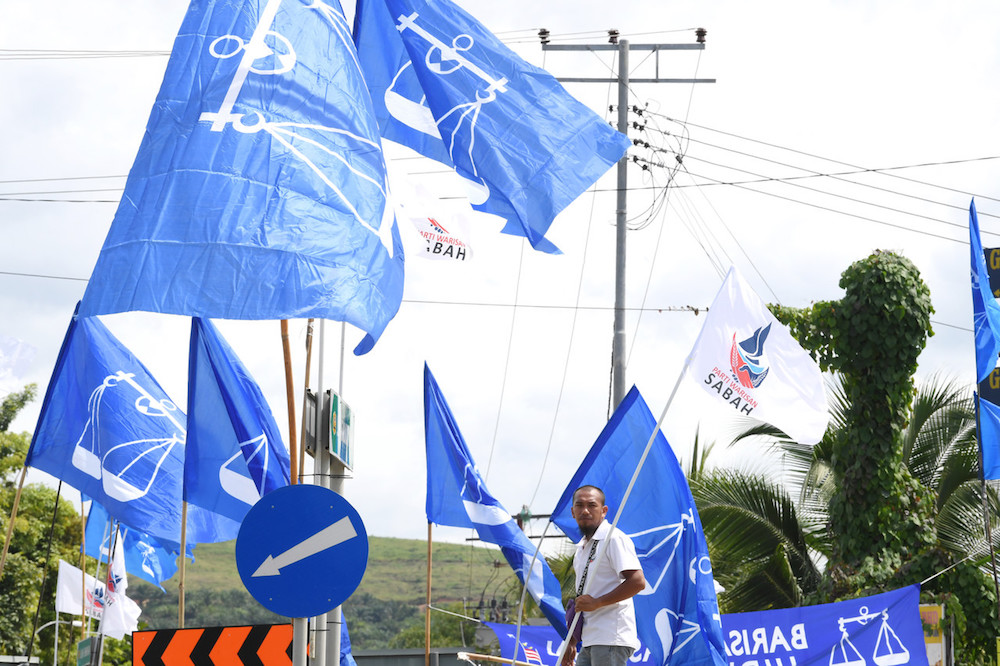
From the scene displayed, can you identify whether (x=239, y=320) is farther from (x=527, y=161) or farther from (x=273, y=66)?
(x=527, y=161)

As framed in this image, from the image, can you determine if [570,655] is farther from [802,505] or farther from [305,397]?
[802,505]

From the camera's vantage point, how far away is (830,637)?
36.6 ft

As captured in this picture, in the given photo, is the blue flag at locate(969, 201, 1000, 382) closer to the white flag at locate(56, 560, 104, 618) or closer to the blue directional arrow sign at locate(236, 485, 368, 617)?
the blue directional arrow sign at locate(236, 485, 368, 617)

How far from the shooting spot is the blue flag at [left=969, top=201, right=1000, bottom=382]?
39.7 ft

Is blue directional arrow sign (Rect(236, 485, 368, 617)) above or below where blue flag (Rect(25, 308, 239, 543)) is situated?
below

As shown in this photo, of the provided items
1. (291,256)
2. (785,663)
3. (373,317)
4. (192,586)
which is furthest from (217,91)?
(192,586)

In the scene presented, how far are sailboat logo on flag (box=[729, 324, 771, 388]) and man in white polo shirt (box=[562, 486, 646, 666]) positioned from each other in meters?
1.58

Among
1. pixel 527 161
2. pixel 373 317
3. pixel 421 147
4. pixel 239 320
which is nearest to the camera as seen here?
pixel 239 320

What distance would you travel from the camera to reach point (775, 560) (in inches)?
680

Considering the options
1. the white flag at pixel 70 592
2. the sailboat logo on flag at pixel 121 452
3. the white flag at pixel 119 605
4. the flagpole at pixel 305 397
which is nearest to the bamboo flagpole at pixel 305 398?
the flagpole at pixel 305 397

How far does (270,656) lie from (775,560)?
12512 mm

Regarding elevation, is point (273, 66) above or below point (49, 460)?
above

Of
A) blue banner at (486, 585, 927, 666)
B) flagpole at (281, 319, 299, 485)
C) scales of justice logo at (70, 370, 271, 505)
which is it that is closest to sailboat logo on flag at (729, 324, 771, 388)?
flagpole at (281, 319, 299, 485)

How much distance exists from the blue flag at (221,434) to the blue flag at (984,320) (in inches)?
284
